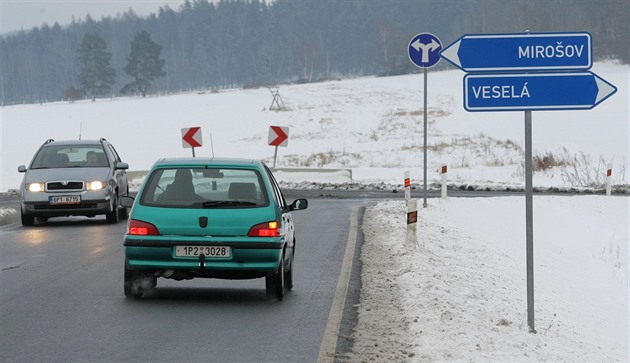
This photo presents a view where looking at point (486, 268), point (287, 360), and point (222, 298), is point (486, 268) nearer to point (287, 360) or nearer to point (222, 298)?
point (222, 298)

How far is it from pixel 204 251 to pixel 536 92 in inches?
142

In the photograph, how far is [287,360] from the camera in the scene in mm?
7992

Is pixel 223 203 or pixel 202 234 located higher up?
pixel 223 203

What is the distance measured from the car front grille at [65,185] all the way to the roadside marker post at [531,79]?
12433mm

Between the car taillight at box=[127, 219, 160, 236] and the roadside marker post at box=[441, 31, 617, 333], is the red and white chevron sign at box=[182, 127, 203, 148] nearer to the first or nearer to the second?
the car taillight at box=[127, 219, 160, 236]

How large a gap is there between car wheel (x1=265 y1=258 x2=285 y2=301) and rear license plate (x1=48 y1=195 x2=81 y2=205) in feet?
31.9

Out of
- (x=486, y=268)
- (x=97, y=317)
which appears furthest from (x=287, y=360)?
(x=486, y=268)

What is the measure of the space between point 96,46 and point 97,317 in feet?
483

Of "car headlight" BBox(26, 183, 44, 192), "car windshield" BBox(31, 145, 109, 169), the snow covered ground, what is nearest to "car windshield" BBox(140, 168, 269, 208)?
the snow covered ground

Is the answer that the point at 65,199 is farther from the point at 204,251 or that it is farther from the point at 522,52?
the point at 522,52

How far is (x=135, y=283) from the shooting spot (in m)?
11.0

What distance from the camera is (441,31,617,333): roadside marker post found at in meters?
8.84

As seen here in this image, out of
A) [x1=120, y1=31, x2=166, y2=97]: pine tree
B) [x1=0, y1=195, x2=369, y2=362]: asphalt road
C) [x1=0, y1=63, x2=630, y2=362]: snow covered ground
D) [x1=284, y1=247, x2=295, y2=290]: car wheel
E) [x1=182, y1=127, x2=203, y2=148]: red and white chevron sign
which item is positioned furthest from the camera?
[x1=120, y1=31, x2=166, y2=97]: pine tree

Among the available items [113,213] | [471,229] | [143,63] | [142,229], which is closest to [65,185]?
[113,213]
